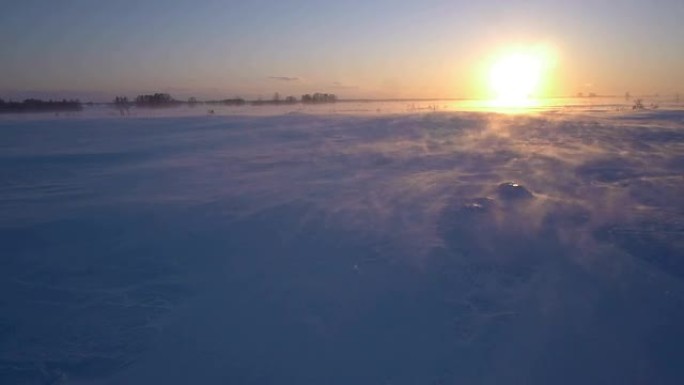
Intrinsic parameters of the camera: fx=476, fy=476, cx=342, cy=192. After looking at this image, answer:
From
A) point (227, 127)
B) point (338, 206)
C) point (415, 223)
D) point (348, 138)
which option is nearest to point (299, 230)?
point (338, 206)

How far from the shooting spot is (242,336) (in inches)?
153

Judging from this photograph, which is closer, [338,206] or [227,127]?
[338,206]

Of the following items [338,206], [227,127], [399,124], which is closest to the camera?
[338,206]

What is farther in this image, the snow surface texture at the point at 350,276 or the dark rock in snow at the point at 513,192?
the dark rock in snow at the point at 513,192

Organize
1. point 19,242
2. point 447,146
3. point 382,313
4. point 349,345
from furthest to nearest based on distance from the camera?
point 447,146, point 19,242, point 382,313, point 349,345

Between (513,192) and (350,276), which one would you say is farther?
(513,192)

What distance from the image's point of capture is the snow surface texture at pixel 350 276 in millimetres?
3549

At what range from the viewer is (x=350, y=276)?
4656 millimetres

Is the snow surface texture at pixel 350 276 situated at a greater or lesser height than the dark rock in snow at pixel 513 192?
lesser

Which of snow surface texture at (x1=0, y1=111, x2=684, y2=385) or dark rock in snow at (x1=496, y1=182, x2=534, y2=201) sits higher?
dark rock in snow at (x1=496, y1=182, x2=534, y2=201)

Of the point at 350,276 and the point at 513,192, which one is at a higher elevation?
the point at 513,192

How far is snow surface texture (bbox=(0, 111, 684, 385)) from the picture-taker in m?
3.55

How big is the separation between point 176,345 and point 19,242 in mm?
3049

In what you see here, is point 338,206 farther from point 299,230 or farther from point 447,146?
point 447,146
